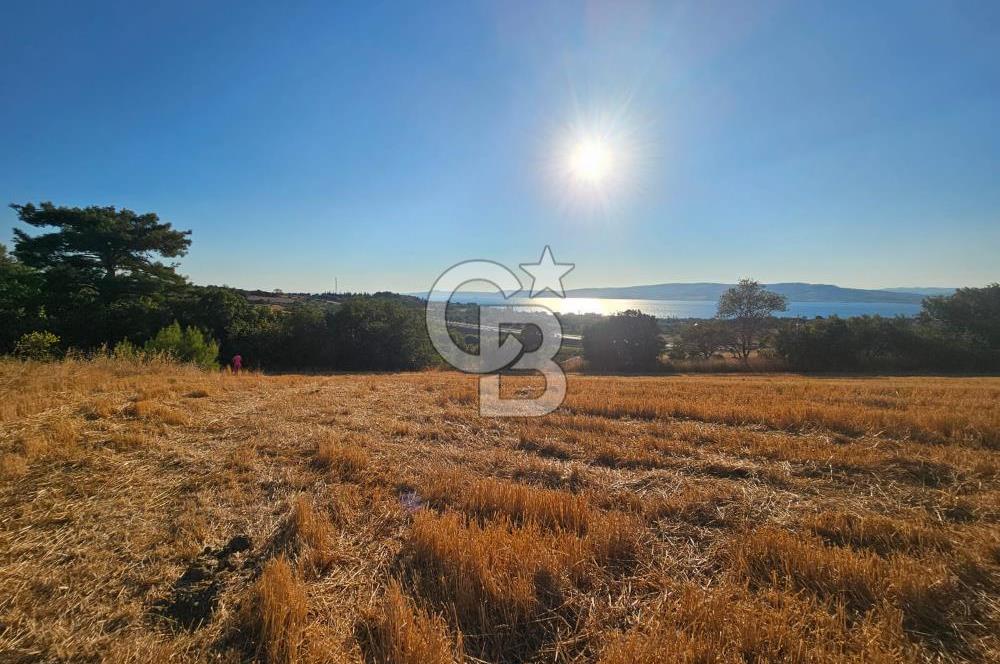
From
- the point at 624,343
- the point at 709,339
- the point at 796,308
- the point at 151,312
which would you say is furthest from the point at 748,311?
the point at 796,308

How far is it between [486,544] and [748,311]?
4751cm

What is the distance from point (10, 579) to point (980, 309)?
59.7 metres

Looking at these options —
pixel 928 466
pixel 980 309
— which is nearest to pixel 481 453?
pixel 928 466

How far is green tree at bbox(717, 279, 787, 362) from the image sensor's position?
133ft

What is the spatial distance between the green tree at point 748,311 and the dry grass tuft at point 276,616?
4629 cm

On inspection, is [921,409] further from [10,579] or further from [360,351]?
[360,351]

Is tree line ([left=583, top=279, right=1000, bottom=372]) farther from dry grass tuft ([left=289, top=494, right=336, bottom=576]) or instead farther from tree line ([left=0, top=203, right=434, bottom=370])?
dry grass tuft ([left=289, top=494, right=336, bottom=576])

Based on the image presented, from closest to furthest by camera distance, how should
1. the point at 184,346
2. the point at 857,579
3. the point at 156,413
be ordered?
1. the point at 857,579
2. the point at 156,413
3. the point at 184,346

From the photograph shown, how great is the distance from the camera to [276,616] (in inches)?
85.0

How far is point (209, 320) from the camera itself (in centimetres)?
3072

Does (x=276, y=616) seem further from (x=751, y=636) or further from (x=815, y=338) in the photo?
(x=815, y=338)

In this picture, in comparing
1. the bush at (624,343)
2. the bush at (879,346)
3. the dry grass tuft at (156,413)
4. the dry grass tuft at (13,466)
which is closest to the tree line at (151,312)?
the dry grass tuft at (156,413)

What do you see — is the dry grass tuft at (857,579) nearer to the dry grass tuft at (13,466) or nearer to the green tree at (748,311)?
the dry grass tuft at (13,466)

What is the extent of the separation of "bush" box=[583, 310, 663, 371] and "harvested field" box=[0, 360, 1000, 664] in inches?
1355
